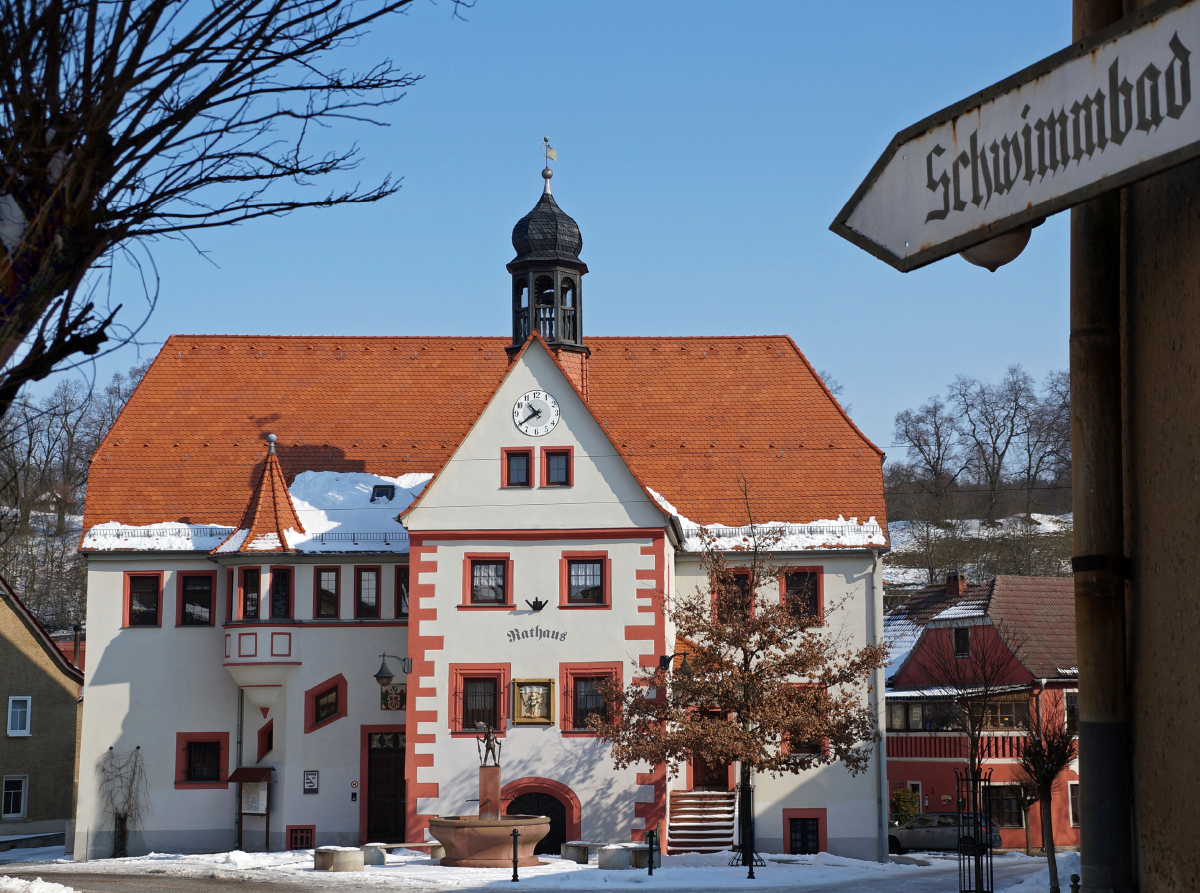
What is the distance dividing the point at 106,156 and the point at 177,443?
107 ft

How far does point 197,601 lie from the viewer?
111 feet

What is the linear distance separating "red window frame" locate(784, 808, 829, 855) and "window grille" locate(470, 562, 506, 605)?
8728 mm

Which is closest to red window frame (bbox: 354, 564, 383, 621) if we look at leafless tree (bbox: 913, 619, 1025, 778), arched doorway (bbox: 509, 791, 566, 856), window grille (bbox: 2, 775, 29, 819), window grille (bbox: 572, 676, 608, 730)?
window grille (bbox: 572, 676, 608, 730)

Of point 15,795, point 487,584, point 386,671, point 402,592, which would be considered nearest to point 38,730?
point 15,795

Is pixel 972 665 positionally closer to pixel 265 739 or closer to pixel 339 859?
pixel 265 739

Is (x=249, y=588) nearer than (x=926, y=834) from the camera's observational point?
Yes

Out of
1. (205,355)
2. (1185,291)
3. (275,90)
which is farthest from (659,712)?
(1185,291)

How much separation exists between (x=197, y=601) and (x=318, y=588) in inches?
133

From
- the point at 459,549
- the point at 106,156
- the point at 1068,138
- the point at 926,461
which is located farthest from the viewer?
the point at 926,461

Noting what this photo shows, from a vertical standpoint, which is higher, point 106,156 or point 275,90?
point 275,90

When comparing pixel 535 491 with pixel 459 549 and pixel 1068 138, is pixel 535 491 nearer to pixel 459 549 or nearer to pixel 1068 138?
pixel 459 549

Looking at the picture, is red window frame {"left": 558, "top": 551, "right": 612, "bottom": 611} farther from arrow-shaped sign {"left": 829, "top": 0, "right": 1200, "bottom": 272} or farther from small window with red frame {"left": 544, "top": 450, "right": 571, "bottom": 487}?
arrow-shaped sign {"left": 829, "top": 0, "right": 1200, "bottom": 272}

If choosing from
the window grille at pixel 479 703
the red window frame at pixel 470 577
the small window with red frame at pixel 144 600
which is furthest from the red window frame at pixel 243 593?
the window grille at pixel 479 703

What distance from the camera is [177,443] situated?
119ft
